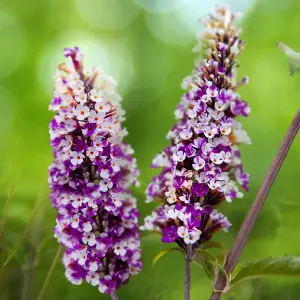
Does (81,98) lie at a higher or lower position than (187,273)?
higher

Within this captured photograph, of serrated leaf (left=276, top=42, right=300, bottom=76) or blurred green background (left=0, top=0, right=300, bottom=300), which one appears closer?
serrated leaf (left=276, top=42, right=300, bottom=76)

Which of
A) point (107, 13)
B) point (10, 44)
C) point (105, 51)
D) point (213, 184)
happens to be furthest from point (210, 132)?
point (107, 13)

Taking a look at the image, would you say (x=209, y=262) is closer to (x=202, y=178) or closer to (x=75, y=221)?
(x=202, y=178)

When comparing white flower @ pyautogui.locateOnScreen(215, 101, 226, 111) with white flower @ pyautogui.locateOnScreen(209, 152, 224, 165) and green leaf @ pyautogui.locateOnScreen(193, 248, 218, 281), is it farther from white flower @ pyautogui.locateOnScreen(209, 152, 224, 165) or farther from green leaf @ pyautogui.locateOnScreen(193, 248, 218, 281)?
green leaf @ pyautogui.locateOnScreen(193, 248, 218, 281)

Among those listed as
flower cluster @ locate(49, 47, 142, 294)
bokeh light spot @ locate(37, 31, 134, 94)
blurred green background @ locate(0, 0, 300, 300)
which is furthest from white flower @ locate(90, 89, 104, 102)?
bokeh light spot @ locate(37, 31, 134, 94)

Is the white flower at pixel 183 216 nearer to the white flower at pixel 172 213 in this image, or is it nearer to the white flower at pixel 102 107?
the white flower at pixel 172 213

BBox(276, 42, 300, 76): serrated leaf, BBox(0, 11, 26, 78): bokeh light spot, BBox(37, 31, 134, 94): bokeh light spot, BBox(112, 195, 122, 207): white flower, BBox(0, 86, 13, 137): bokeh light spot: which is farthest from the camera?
BBox(37, 31, 134, 94): bokeh light spot

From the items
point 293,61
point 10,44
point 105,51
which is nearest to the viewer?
point 293,61
